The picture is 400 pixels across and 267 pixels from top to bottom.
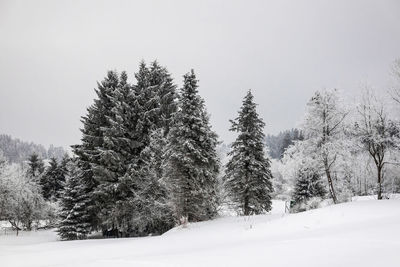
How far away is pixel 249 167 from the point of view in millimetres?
23516

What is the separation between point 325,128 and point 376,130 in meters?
3.03

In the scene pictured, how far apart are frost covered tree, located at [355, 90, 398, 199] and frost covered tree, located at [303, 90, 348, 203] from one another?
114 centimetres

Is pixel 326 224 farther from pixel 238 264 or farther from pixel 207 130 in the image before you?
pixel 207 130

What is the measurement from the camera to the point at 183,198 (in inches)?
762

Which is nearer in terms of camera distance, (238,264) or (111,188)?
(238,264)

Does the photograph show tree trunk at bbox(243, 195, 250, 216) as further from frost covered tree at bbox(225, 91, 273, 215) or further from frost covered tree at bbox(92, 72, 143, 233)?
frost covered tree at bbox(92, 72, 143, 233)

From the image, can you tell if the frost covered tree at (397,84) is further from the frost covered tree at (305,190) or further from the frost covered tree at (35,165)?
the frost covered tree at (35,165)

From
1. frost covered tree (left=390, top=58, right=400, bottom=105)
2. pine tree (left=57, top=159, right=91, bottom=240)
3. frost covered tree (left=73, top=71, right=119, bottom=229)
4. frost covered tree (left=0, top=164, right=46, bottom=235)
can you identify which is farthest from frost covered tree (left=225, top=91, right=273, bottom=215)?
frost covered tree (left=0, top=164, right=46, bottom=235)

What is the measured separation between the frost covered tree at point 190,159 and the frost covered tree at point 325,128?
705 cm

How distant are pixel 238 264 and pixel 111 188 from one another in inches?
732

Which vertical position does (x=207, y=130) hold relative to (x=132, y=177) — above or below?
above

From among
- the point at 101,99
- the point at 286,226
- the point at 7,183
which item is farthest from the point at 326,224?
the point at 7,183

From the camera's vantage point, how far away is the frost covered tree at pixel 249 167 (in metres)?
23.6

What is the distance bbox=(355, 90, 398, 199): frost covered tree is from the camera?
59.2 feet
